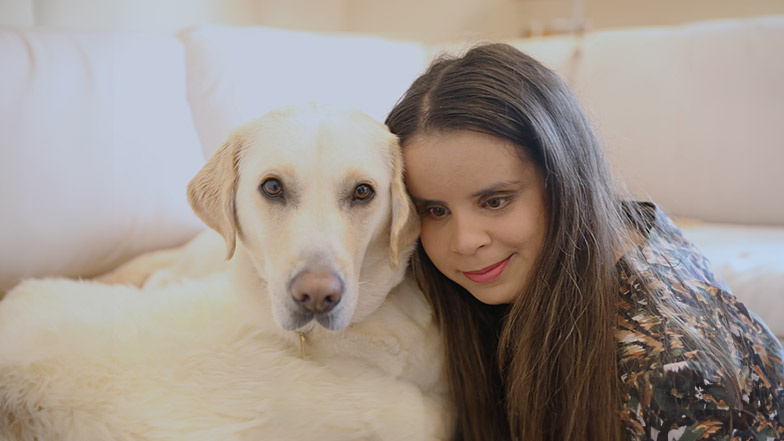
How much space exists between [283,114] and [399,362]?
63 centimetres

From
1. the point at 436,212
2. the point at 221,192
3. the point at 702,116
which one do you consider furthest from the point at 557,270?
the point at 702,116

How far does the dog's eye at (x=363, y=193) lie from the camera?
4.25 ft

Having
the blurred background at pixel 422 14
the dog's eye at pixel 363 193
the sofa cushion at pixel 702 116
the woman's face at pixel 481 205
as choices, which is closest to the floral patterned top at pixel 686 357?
the woman's face at pixel 481 205

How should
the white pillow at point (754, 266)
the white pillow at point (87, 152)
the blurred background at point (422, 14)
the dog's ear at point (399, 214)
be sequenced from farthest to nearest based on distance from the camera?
1. the blurred background at point (422, 14)
2. the white pillow at point (754, 266)
3. the white pillow at point (87, 152)
4. the dog's ear at point (399, 214)

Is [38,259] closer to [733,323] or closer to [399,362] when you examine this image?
[399,362]

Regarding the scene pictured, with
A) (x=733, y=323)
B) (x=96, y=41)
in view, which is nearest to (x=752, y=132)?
(x=733, y=323)

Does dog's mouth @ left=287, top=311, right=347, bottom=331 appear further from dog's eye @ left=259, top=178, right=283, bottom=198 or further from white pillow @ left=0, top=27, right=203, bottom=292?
white pillow @ left=0, top=27, right=203, bottom=292

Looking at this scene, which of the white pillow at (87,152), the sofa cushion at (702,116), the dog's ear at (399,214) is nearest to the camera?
the dog's ear at (399,214)

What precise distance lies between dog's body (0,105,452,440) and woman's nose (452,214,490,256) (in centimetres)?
12

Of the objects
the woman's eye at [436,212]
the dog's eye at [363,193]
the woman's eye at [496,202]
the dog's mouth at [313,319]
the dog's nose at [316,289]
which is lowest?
the dog's mouth at [313,319]

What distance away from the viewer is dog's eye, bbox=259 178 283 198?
4.17 feet

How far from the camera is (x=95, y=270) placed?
2.04 metres

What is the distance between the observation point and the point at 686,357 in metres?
1.16

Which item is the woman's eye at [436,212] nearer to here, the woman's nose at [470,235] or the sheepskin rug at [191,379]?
the woman's nose at [470,235]
